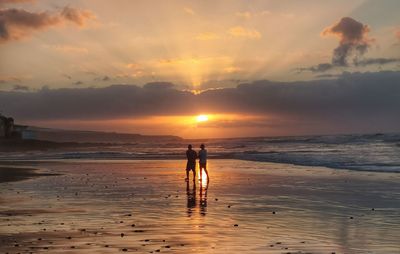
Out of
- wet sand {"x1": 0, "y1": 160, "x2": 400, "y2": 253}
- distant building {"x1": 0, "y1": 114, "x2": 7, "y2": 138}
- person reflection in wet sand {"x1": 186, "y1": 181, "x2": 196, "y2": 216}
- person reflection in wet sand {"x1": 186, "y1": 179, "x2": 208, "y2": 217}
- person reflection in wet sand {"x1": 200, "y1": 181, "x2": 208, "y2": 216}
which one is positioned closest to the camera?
wet sand {"x1": 0, "y1": 160, "x2": 400, "y2": 253}

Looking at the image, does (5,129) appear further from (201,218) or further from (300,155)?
(201,218)

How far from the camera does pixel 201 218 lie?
1662 cm

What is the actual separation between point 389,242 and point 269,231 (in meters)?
3.24

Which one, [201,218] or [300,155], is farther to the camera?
[300,155]

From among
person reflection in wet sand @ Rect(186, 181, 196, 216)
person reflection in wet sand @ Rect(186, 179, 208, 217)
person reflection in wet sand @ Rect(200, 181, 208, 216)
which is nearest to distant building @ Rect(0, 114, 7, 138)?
person reflection in wet sand @ Rect(186, 179, 208, 217)

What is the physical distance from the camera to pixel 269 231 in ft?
47.3

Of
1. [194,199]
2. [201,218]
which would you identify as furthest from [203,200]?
[201,218]

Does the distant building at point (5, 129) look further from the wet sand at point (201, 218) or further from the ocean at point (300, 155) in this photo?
the wet sand at point (201, 218)

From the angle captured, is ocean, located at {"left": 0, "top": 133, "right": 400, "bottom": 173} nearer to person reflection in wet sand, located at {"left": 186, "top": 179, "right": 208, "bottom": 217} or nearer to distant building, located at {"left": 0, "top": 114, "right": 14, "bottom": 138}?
person reflection in wet sand, located at {"left": 186, "top": 179, "right": 208, "bottom": 217}

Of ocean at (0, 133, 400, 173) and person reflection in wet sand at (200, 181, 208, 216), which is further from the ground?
ocean at (0, 133, 400, 173)

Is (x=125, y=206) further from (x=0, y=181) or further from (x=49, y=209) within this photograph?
(x=0, y=181)

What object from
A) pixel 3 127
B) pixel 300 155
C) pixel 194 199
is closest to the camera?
pixel 194 199

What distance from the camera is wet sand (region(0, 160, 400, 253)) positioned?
12523 millimetres

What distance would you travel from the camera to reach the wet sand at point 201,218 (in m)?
12.5
